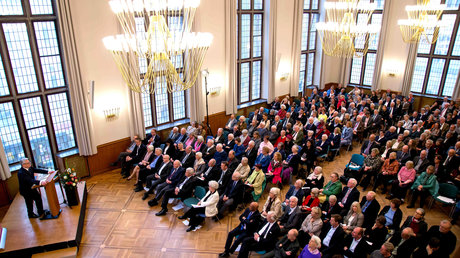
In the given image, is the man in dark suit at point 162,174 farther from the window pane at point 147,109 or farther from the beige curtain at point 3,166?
Answer: the beige curtain at point 3,166

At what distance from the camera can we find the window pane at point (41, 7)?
8.39 metres

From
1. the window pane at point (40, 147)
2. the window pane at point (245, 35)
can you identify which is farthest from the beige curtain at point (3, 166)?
the window pane at point (245, 35)

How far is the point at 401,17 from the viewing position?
49.6 ft

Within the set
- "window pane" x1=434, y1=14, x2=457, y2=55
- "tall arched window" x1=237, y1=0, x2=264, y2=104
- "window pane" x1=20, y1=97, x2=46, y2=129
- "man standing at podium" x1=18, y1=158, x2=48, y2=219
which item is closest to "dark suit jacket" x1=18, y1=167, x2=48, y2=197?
"man standing at podium" x1=18, y1=158, x2=48, y2=219

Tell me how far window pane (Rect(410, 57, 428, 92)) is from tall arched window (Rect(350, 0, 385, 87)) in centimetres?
188

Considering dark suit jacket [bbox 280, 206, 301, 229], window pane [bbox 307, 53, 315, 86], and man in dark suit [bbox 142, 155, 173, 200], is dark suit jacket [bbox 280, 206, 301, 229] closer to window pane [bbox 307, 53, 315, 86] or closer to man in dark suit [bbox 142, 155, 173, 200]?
man in dark suit [bbox 142, 155, 173, 200]

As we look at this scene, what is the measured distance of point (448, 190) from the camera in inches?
301

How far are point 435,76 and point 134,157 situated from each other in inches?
549

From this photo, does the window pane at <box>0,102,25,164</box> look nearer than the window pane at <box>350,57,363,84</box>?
Yes

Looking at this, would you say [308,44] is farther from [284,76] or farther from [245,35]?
[245,35]

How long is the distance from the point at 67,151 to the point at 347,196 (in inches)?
314

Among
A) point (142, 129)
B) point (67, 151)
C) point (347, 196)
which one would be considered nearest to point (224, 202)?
point (347, 196)

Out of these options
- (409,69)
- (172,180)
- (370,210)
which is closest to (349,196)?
(370,210)

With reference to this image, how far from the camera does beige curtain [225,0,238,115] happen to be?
11.9m
